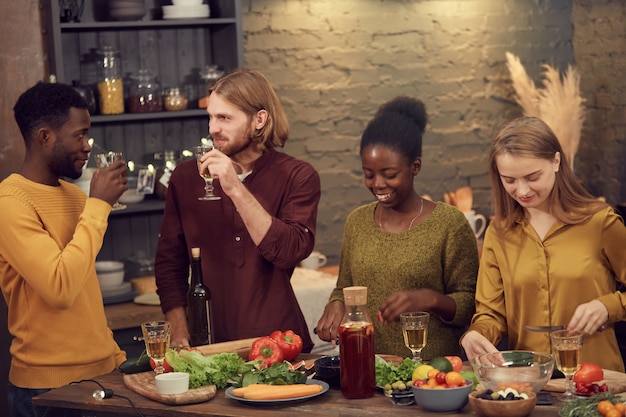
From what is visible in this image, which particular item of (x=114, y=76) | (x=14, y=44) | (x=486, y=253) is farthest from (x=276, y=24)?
(x=486, y=253)

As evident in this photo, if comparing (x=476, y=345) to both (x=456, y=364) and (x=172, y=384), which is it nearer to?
(x=456, y=364)

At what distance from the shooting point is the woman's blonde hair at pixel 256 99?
10.6 ft

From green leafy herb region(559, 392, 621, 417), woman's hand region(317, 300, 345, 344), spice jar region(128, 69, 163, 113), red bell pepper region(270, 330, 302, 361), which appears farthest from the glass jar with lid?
green leafy herb region(559, 392, 621, 417)

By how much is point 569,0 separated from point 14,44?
344 centimetres

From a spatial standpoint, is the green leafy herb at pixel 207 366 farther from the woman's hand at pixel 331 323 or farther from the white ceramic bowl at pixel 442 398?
the white ceramic bowl at pixel 442 398

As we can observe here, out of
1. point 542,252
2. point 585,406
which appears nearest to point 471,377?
point 585,406

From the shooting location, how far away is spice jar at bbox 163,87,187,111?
491cm

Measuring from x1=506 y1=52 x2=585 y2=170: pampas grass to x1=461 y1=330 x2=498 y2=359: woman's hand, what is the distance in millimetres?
3370

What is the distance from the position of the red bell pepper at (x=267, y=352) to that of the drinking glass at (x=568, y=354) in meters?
0.77

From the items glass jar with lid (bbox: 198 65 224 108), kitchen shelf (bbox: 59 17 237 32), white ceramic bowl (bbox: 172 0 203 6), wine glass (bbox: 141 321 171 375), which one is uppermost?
white ceramic bowl (bbox: 172 0 203 6)

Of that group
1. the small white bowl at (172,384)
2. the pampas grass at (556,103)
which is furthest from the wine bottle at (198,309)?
the pampas grass at (556,103)

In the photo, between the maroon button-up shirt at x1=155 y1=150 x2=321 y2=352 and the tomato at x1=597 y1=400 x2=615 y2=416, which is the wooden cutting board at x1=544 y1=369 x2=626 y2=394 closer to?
the tomato at x1=597 y1=400 x2=615 y2=416

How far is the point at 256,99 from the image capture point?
324 cm

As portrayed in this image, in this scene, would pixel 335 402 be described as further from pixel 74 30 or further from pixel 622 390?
pixel 74 30
